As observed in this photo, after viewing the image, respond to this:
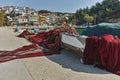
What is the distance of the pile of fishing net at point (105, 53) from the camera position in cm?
720

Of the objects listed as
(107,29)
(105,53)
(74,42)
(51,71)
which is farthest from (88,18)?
(51,71)

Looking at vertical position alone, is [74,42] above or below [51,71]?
above

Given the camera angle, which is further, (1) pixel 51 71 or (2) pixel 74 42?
(2) pixel 74 42

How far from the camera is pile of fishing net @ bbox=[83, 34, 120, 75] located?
7196 millimetres

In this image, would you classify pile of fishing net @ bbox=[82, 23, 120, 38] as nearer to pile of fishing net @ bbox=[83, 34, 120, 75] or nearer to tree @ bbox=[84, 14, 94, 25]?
pile of fishing net @ bbox=[83, 34, 120, 75]

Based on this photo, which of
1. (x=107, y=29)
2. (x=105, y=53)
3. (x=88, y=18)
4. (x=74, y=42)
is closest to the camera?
(x=105, y=53)

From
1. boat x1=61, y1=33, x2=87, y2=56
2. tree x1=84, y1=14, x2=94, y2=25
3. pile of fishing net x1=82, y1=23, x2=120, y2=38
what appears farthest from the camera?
tree x1=84, y1=14, x2=94, y2=25

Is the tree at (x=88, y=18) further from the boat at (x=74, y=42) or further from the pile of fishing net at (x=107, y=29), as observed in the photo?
the boat at (x=74, y=42)

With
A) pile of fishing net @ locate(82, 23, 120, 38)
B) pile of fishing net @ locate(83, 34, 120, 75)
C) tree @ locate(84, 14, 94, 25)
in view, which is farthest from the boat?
tree @ locate(84, 14, 94, 25)

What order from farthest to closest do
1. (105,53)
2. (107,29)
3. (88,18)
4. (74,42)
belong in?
1. (88,18)
2. (107,29)
3. (74,42)
4. (105,53)

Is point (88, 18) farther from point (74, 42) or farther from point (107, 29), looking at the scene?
point (74, 42)

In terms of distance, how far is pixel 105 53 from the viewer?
7402mm

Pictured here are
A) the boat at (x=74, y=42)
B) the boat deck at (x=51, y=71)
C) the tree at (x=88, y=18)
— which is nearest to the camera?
the boat deck at (x=51, y=71)

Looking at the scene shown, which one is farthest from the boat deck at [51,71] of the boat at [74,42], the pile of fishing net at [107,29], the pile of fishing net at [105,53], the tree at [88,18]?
the tree at [88,18]
